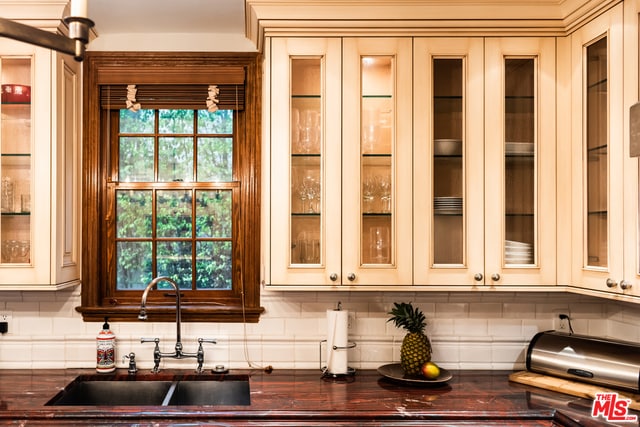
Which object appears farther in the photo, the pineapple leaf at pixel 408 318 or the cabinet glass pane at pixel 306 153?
the pineapple leaf at pixel 408 318

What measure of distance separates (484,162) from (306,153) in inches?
30.1

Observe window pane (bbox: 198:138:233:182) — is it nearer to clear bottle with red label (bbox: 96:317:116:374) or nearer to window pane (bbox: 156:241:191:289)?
window pane (bbox: 156:241:191:289)

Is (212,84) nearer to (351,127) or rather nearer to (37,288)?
(351,127)

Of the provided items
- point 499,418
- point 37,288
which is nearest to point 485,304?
point 499,418

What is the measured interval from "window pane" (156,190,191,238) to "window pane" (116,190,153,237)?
7cm

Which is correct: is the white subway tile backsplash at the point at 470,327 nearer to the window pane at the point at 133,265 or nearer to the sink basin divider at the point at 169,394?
the sink basin divider at the point at 169,394

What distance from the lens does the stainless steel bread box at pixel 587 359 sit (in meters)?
2.27

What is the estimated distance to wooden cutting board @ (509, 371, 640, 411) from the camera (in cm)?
224

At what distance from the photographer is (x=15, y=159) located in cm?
255

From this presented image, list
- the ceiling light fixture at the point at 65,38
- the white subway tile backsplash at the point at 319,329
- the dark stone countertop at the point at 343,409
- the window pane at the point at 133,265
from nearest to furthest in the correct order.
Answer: the ceiling light fixture at the point at 65,38 → the dark stone countertop at the point at 343,409 → the white subway tile backsplash at the point at 319,329 → the window pane at the point at 133,265

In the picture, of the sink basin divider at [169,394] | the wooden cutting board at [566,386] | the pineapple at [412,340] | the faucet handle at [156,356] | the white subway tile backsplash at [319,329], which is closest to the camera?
the wooden cutting board at [566,386]

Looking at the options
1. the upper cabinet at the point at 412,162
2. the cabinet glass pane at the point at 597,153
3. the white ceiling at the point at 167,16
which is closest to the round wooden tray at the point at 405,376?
the upper cabinet at the point at 412,162

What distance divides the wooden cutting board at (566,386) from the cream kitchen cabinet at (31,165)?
81.5 inches

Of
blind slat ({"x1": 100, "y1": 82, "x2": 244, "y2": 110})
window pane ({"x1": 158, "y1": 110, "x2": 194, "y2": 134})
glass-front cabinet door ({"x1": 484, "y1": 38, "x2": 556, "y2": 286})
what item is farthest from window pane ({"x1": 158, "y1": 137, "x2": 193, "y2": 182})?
glass-front cabinet door ({"x1": 484, "y1": 38, "x2": 556, "y2": 286})
